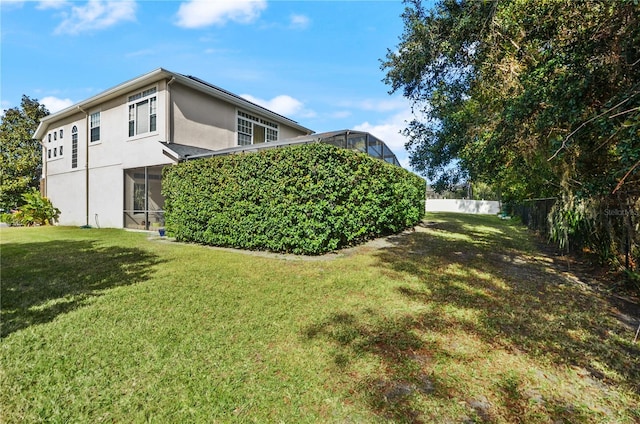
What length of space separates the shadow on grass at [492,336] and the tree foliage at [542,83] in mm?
1728

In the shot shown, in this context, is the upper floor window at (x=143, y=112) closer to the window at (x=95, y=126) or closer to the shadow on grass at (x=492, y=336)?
the window at (x=95, y=126)

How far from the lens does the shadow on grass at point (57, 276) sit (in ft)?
12.1

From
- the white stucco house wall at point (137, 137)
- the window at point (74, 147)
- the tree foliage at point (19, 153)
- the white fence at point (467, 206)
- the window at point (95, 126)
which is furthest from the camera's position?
the white fence at point (467, 206)

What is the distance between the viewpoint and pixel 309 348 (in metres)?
2.85

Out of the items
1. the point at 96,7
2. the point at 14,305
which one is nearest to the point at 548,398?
the point at 14,305

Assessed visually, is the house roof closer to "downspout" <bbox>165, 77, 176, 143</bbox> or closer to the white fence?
"downspout" <bbox>165, 77, 176, 143</bbox>

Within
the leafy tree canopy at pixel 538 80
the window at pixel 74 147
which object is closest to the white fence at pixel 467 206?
the leafy tree canopy at pixel 538 80

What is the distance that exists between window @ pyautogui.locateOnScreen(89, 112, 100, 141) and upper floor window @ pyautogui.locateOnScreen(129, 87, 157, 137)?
9.05ft

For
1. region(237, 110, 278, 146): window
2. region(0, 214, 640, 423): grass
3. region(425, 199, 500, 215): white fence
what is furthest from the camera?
region(425, 199, 500, 215): white fence

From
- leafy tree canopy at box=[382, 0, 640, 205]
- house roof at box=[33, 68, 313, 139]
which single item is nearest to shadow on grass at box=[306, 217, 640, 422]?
leafy tree canopy at box=[382, 0, 640, 205]

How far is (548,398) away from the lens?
2195 mm

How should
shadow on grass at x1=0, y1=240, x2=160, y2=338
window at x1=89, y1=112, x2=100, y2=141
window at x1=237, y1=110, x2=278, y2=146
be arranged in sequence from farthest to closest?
window at x1=237, y1=110, x2=278, y2=146 → window at x1=89, y1=112, x2=100, y2=141 → shadow on grass at x1=0, y1=240, x2=160, y2=338

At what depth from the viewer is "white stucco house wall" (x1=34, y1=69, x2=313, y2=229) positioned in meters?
11.4

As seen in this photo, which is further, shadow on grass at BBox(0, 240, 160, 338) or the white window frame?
the white window frame
